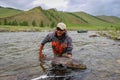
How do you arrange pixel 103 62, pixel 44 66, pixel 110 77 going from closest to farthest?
pixel 110 77 → pixel 44 66 → pixel 103 62

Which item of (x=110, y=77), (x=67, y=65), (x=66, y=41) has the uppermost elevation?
(x=66, y=41)

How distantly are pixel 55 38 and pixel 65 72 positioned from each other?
7.46 feet

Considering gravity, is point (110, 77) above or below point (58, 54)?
below

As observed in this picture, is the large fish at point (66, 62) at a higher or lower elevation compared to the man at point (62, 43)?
lower

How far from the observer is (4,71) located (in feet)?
45.9

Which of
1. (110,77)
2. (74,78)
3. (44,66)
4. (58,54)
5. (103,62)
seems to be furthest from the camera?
(103,62)

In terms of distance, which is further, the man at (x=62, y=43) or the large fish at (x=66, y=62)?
the man at (x=62, y=43)

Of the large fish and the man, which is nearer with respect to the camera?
the large fish

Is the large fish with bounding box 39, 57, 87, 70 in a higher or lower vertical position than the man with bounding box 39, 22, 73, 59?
lower

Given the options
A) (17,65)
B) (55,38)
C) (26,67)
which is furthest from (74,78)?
(17,65)

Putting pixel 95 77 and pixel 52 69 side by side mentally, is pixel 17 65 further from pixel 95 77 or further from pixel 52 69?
pixel 95 77

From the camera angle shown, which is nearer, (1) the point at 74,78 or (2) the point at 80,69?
(1) the point at 74,78

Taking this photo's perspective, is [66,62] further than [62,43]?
No

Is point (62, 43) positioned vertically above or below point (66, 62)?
above
